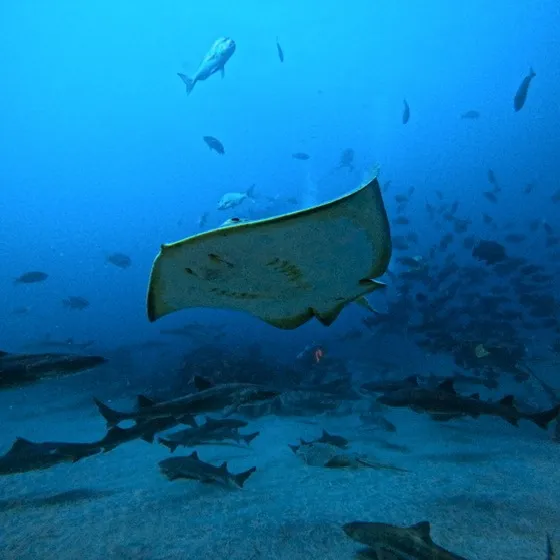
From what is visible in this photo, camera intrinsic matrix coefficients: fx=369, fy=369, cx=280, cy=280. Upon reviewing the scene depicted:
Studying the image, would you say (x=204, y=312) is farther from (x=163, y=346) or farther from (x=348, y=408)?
(x=348, y=408)

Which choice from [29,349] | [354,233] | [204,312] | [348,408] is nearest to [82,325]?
[204,312]

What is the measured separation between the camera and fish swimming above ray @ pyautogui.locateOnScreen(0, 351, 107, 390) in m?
3.20

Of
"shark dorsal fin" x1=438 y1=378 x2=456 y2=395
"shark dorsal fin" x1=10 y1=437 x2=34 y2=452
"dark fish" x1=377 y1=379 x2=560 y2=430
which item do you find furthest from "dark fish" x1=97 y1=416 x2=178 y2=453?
"shark dorsal fin" x1=438 y1=378 x2=456 y2=395

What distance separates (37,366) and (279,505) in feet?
9.68

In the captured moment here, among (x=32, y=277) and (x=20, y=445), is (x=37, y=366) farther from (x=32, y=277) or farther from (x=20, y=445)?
(x=32, y=277)

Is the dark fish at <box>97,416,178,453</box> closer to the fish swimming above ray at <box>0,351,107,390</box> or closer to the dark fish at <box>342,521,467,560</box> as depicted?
the fish swimming above ray at <box>0,351,107,390</box>

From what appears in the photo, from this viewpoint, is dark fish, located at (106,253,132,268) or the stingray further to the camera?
dark fish, located at (106,253,132,268)

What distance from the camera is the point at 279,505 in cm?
421

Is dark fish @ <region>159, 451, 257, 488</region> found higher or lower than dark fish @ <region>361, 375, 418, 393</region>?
lower

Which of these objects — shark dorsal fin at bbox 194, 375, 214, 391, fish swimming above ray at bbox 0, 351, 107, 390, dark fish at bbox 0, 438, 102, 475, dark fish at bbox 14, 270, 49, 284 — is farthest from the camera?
dark fish at bbox 14, 270, 49, 284

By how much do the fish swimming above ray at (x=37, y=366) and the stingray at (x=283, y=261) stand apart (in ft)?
3.77

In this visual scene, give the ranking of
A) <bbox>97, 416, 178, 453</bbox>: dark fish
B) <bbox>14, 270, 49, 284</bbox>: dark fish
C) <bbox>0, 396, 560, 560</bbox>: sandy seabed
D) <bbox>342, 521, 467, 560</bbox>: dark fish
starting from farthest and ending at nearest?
1. <bbox>14, 270, 49, 284</bbox>: dark fish
2. <bbox>97, 416, 178, 453</bbox>: dark fish
3. <bbox>0, 396, 560, 560</bbox>: sandy seabed
4. <bbox>342, 521, 467, 560</bbox>: dark fish

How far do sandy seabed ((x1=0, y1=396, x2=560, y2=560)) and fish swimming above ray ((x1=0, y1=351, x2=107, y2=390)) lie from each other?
5.09 ft

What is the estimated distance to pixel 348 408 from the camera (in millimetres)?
9914
